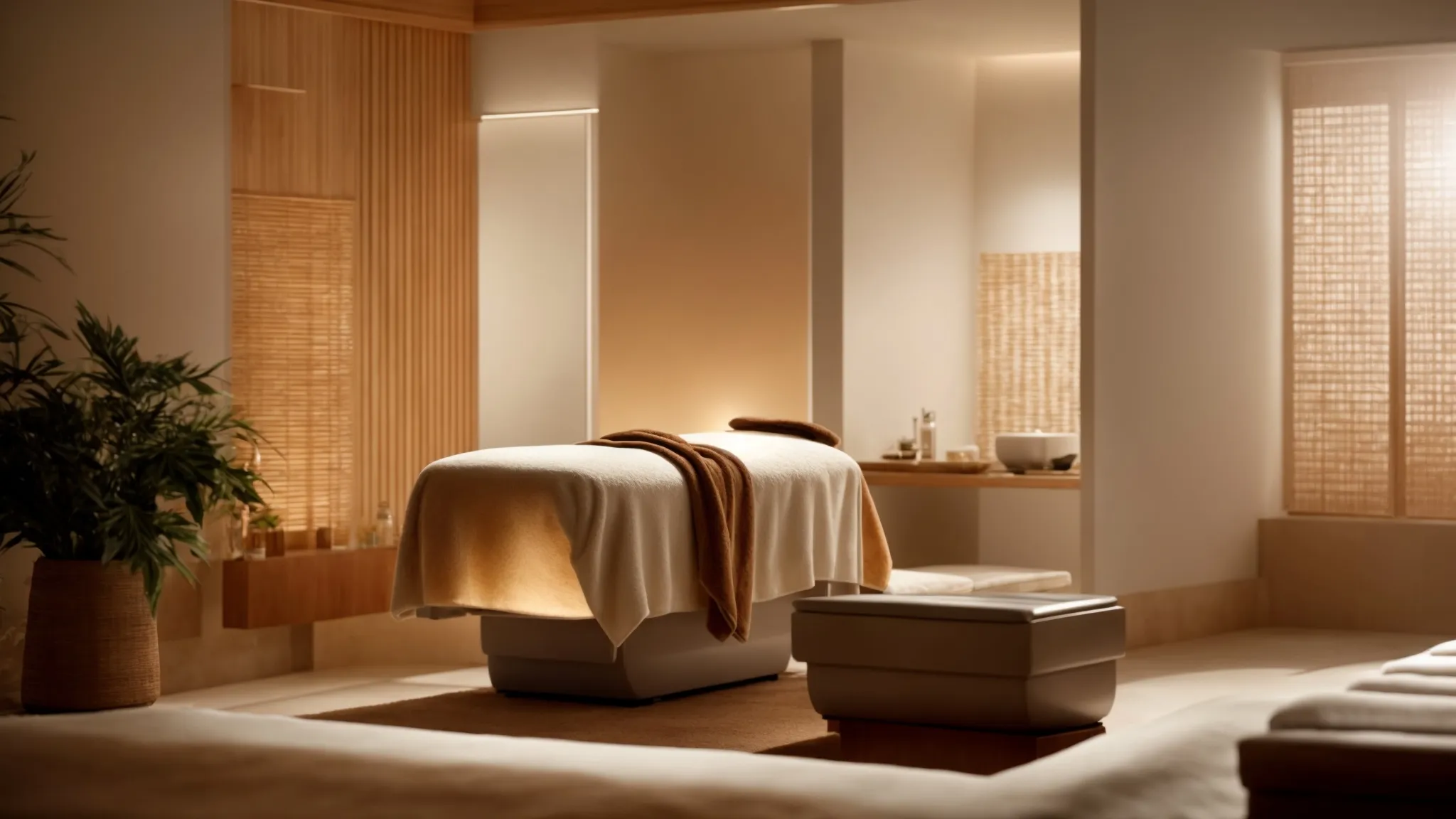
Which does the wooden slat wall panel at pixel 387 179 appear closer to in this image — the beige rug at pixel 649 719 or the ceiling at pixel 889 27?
the ceiling at pixel 889 27

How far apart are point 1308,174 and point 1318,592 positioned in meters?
1.71

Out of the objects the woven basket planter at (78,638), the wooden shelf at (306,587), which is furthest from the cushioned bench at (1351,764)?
the wooden shelf at (306,587)

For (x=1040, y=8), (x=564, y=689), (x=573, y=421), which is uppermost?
(x=1040, y=8)

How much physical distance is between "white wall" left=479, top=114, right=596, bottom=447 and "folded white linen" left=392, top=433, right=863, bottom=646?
5.77 feet

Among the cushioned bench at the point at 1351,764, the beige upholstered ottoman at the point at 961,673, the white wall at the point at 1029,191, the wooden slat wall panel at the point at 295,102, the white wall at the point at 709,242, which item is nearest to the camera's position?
the cushioned bench at the point at 1351,764

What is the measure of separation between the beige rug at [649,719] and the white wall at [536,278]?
1750 millimetres

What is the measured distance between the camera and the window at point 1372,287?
7.16 m

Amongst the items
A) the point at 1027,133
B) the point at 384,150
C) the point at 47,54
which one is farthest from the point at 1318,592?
the point at 47,54

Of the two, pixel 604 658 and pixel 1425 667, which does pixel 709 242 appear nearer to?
pixel 604 658

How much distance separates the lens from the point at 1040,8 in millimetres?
6770

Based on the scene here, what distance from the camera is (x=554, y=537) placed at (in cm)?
500

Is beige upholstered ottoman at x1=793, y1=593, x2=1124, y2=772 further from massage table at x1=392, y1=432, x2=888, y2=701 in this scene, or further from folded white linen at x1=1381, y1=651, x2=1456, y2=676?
folded white linen at x1=1381, y1=651, x2=1456, y2=676

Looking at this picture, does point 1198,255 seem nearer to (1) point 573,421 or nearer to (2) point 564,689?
(1) point 573,421

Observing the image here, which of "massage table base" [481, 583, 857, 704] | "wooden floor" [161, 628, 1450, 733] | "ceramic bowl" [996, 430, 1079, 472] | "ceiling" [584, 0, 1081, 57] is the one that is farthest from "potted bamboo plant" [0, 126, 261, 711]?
"ceramic bowl" [996, 430, 1079, 472]
